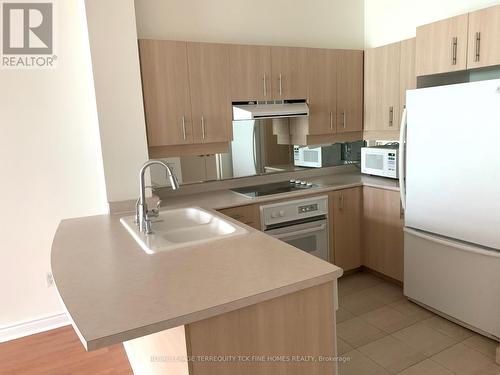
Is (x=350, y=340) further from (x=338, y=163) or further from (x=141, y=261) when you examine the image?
(x=338, y=163)

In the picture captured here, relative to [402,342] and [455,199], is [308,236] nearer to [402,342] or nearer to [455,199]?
[402,342]

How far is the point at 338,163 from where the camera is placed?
4285mm

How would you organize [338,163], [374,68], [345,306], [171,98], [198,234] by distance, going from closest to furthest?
[198,234] < [171,98] < [345,306] < [374,68] < [338,163]

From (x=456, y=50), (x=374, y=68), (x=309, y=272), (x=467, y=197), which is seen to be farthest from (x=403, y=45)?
(x=309, y=272)

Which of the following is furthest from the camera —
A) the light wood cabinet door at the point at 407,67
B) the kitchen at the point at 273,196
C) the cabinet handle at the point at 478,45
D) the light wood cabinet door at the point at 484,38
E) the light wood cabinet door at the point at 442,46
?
the light wood cabinet door at the point at 407,67

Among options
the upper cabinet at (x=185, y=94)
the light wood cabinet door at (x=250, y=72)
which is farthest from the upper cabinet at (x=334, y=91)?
the upper cabinet at (x=185, y=94)

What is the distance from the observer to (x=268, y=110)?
331cm

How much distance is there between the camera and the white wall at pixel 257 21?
3.20m

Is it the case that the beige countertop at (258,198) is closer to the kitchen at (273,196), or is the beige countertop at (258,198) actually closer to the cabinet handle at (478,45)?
the kitchen at (273,196)

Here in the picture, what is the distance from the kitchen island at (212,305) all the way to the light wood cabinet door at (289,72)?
2015mm

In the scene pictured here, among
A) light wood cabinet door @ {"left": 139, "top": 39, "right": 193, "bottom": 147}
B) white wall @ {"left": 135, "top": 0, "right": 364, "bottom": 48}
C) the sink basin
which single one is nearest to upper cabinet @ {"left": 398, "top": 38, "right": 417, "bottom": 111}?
white wall @ {"left": 135, "top": 0, "right": 364, "bottom": 48}

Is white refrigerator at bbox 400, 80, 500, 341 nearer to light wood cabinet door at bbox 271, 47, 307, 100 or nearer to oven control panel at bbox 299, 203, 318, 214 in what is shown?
oven control panel at bbox 299, 203, 318, 214

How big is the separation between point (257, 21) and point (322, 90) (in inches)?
34.5

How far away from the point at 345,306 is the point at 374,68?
2.26m
